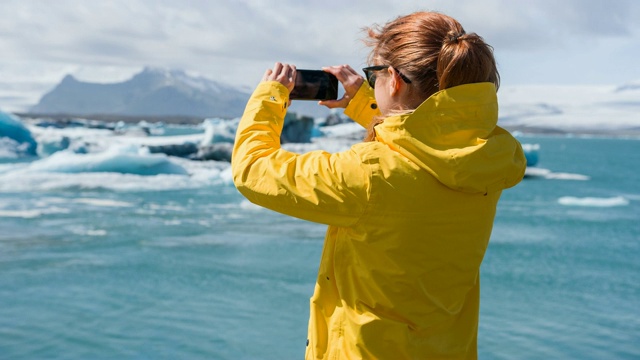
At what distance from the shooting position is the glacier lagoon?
532 centimetres

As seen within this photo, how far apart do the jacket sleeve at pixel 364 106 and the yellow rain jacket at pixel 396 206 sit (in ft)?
0.87

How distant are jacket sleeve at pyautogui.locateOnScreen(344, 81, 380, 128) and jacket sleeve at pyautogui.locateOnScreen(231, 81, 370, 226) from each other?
0.34 m

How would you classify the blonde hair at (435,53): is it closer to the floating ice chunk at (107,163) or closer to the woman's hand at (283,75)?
the woman's hand at (283,75)

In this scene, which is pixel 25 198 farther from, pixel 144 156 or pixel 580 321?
pixel 580 321

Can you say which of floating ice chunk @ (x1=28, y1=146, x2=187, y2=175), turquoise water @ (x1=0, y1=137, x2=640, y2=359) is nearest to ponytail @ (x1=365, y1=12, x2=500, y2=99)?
turquoise water @ (x1=0, y1=137, x2=640, y2=359)

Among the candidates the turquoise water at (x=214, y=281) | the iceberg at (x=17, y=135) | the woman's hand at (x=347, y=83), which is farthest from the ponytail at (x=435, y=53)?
the iceberg at (x=17, y=135)

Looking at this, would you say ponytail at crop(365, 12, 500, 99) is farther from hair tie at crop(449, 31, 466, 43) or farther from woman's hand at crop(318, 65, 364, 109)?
woman's hand at crop(318, 65, 364, 109)

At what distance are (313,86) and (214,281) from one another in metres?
5.97

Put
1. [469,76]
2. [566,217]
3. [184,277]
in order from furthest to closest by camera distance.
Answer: [566,217] → [184,277] → [469,76]

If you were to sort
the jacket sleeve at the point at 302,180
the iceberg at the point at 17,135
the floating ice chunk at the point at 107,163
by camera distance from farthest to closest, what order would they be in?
1. the iceberg at the point at 17,135
2. the floating ice chunk at the point at 107,163
3. the jacket sleeve at the point at 302,180

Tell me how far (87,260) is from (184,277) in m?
1.20

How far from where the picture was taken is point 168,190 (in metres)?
14.7

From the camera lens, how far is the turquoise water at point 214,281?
529 cm

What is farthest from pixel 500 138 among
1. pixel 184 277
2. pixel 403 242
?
pixel 184 277
